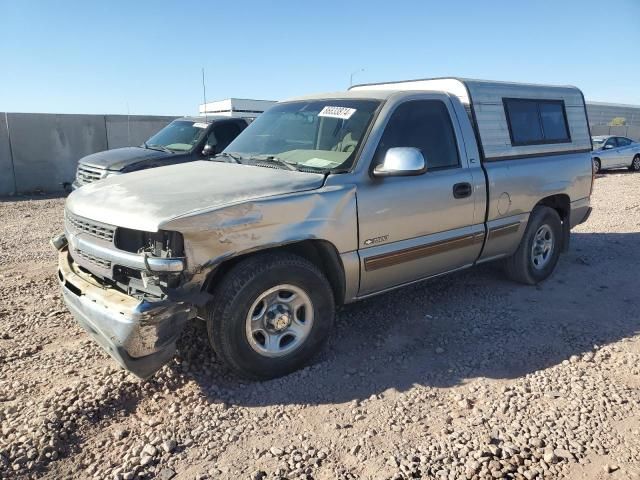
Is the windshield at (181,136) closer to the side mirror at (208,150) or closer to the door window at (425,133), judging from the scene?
the side mirror at (208,150)

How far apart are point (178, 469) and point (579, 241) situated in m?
6.89

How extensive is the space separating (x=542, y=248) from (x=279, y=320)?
3.56 meters

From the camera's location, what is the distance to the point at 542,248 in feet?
18.9

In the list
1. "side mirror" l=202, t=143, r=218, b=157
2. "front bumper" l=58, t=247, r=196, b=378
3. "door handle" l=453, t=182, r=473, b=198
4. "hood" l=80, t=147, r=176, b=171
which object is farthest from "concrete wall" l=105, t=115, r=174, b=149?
"front bumper" l=58, t=247, r=196, b=378

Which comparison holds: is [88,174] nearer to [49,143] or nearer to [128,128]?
[49,143]

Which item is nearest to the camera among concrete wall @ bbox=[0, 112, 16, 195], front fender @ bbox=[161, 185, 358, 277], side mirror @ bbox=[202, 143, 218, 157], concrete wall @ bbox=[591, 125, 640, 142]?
front fender @ bbox=[161, 185, 358, 277]

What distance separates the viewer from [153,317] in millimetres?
2930

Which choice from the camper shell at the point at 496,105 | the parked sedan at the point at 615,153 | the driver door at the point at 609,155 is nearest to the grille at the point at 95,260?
the camper shell at the point at 496,105

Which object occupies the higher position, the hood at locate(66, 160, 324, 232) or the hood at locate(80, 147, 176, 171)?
the hood at locate(66, 160, 324, 232)

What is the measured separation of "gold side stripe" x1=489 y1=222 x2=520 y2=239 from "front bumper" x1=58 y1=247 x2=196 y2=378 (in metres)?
2.99

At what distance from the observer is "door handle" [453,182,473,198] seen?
4.39 m

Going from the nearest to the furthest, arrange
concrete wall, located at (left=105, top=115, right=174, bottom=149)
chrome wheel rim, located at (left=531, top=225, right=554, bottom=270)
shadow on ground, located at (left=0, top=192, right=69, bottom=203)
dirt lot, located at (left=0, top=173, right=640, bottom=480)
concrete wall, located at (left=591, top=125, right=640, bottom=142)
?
1. dirt lot, located at (left=0, top=173, right=640, bottom=480)
2. chrome wheel rim, located at (left=531, top=225, right=554, bottom=270)
3. shadow on ground, located at (left=0, top=192, right=69, bottom=203)
4. concrete wall, located at (left=105, top=115, right=174, bottom=149)
5. concrete wall, located at (left=591, top=125, right=640, bottom=142)

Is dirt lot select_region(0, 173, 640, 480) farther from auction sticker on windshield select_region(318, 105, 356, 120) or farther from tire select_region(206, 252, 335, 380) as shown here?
auction sticker on windshield select_region(318, 105, 356, 120)

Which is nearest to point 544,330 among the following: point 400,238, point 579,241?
point 400,238
